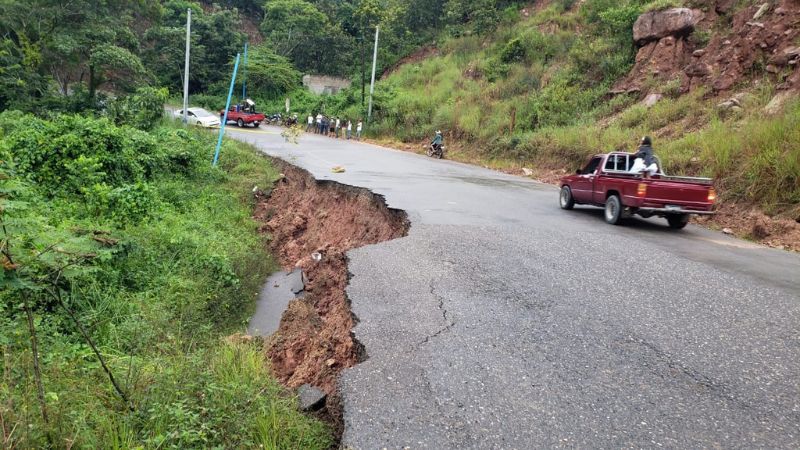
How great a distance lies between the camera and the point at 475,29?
40094 millimetres

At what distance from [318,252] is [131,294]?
338 cm

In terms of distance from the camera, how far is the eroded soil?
185 inches

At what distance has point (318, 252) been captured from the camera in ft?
32.0

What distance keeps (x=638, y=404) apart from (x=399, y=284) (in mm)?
2853

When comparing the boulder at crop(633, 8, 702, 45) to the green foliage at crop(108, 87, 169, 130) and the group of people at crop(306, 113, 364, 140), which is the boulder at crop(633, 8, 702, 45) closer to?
the group of people at crop(306, 113, 364, 140)

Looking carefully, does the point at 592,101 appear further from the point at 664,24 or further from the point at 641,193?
the point at 641,193

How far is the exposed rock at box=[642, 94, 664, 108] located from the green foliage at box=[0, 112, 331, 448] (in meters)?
14.1

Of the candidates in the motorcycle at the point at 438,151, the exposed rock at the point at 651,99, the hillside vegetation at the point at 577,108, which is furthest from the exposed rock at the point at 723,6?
the motorcycle at the point at 438,151

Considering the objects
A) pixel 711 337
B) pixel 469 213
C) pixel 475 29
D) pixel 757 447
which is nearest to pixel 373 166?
pixel 469 213

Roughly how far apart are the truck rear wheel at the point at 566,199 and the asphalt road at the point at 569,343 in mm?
3306

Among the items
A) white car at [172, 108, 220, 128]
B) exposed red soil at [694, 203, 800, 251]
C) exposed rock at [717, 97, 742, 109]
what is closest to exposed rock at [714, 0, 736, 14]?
exposed rock at [717, 97, 742, 109]

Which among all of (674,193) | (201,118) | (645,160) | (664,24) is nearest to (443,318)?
(674,193)

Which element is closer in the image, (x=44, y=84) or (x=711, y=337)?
(x=711, y=337)

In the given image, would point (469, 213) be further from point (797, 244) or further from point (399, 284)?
point (797, 244)
